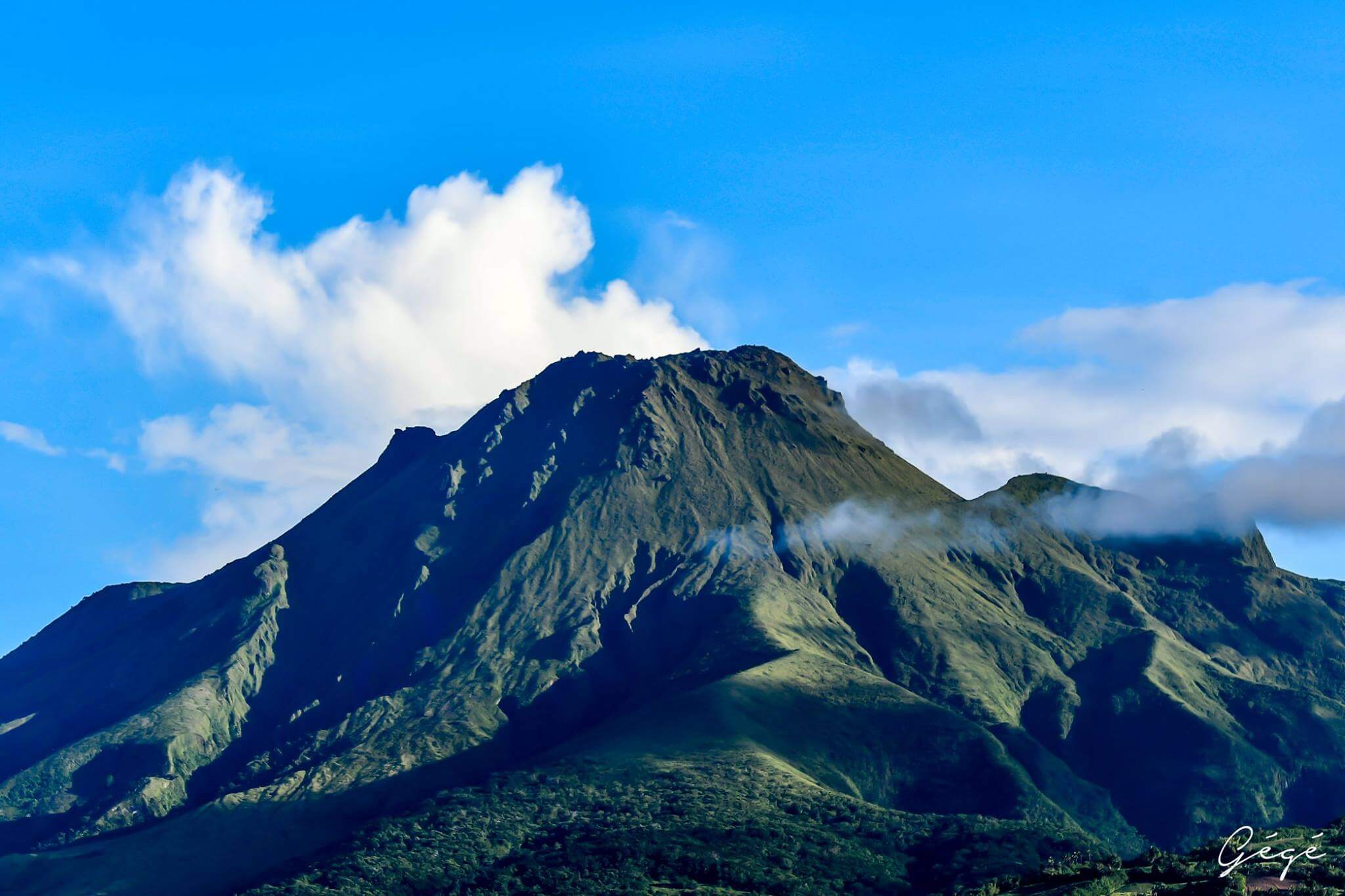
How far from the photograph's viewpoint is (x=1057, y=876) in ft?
446

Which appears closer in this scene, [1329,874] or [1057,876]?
[1329,874]

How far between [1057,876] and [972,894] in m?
8.57

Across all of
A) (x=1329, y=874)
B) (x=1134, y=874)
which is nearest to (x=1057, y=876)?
(x=1134, y=874)

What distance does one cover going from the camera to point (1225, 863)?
128m

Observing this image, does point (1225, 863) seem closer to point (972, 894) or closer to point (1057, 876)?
point (1057, 876)

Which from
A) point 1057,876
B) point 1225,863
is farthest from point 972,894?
point 1225,863

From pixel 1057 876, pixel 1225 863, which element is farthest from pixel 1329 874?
pixel 1057 876

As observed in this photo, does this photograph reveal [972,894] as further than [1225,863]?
Yes

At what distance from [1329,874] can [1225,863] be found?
7.71 metres

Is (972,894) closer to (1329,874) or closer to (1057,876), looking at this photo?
(1057,876)

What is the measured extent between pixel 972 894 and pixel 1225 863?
22554mm
